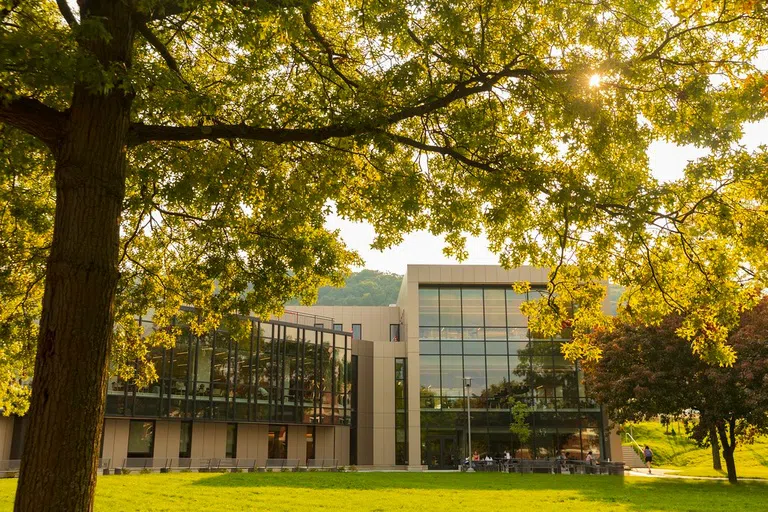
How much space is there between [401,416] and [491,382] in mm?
6389

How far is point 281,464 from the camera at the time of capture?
35875 mm

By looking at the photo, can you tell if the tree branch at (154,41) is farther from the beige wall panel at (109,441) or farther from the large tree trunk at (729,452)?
the large tree trunk at (729,452)

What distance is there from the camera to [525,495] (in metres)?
19.8

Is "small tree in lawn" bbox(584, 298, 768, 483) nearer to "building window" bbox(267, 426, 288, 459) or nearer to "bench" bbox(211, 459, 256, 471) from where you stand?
"bench" bbox(211, 459, 256, 471)

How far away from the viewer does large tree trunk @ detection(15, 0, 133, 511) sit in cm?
595

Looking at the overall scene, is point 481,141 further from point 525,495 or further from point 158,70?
point 525,495

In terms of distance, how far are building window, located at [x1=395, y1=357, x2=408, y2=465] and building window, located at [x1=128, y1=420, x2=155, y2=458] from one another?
15446 mm

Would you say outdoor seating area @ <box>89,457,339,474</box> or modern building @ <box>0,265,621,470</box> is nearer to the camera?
outdoor seating area @ <box>89,457,339,474</box>

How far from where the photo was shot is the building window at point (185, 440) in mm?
33344

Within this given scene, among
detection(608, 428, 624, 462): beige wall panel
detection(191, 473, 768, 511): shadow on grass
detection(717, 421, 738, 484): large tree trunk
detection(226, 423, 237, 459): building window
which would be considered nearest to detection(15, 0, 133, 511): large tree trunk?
detection(191, 473, 768, 511): shadow on grass

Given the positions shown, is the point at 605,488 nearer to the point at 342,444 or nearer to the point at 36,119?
the point at 342,444

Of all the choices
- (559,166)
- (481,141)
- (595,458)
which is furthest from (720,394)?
(481,141)

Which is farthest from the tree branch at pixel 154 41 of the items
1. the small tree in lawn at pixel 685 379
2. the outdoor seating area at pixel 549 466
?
the outdoor seating area at pixel 549 466

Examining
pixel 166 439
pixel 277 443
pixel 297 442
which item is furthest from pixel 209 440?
pixel 297 442
